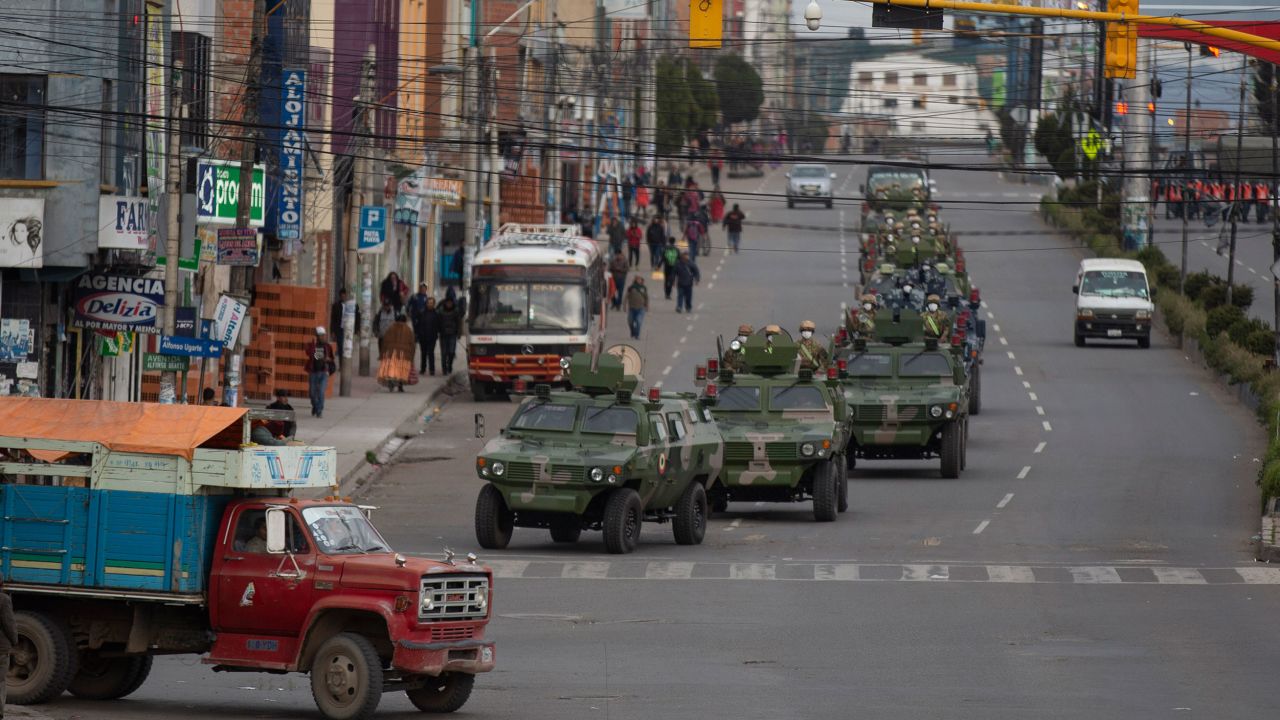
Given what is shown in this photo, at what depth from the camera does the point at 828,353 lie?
36.3 m

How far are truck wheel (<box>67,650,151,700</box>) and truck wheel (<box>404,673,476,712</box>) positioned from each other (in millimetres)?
2094

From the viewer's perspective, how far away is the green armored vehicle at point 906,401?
33.7 meters

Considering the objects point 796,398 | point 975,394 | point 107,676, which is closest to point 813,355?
point 796,398

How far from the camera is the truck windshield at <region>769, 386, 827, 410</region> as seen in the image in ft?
Result: 99.3

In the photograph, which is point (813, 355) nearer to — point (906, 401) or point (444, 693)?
point (906, 401)

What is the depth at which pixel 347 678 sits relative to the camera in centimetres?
1549

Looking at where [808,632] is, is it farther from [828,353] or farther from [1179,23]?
[828,353]

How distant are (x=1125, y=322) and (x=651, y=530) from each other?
27428mm

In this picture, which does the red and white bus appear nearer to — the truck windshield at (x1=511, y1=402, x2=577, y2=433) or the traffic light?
the truck windshield at (x1=511, y1=402, x2=577, y2=433)

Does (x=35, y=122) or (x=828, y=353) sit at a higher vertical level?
(x=35, y=122)

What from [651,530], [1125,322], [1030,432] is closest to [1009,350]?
[1125,322]

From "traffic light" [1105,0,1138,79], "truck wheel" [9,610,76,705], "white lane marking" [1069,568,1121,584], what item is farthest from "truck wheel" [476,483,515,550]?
"truck wheel" [9,610,76,705]

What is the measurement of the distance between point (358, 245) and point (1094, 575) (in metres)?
23.4

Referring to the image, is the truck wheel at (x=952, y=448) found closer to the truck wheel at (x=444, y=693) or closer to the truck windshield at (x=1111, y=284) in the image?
the truck wheel at (x=444, y=693)
